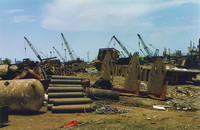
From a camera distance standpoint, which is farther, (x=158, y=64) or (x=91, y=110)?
(x=158, y=64)

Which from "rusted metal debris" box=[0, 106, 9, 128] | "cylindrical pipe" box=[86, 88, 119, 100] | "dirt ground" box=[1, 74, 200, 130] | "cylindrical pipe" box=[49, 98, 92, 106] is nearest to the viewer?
"dirt ground" box=[1, 74, 200, 130]

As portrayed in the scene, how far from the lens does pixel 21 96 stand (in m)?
9.30

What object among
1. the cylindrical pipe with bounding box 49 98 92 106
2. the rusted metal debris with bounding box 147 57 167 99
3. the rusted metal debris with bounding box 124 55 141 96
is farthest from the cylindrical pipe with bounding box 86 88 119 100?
the rusted metal debris with bounding box 147 57 167 99

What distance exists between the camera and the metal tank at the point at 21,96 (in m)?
9.31

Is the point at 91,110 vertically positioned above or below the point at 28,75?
below

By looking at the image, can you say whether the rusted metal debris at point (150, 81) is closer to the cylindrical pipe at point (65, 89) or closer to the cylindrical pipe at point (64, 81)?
the cylindrical pipe at point (64, 81)

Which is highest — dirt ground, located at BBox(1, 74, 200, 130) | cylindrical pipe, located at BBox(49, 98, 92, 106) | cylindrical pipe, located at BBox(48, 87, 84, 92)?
cylindrical pipe, located at BBox(48, 87, 84, 92)

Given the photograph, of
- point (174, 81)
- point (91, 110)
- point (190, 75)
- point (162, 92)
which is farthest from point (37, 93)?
point (190, 75)

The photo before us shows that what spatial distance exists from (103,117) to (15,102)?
3.83 metres

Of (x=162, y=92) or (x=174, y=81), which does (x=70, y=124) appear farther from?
(x=174, y=81)

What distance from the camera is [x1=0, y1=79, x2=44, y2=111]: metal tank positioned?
9.31 meters

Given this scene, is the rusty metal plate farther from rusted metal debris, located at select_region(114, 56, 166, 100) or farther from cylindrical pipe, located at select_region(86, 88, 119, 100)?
cylindrical pipe, located at select_region(86, 88, 119, 100)

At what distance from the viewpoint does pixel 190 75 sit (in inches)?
977

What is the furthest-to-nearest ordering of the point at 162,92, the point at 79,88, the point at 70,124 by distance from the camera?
the point at 162,92, the point at 79,88, the point at 70,124
